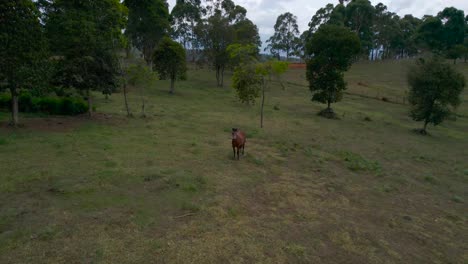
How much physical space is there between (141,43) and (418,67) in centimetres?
4060

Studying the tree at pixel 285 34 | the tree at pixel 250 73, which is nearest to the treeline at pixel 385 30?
the tree at pixel 285 34

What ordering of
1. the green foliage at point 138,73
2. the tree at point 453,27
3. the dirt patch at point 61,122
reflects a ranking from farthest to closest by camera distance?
the tree at point 453,27
the green foliage at point 138,73
the dirt patch at point 61,122

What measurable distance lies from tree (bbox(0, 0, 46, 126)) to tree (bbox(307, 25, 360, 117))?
70.8ft

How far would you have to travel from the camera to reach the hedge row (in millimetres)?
18094

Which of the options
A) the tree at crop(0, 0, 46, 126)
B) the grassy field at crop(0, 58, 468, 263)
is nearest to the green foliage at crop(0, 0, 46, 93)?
the tree at crop(0, 0, 46, 126)

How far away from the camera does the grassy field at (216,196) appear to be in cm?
642

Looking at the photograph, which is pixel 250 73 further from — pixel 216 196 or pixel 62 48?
pixel 216 196

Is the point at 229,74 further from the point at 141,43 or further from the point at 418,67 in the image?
the point at 418,67

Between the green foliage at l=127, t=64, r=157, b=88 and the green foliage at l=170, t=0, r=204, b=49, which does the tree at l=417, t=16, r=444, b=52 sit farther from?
the green foliage at l=127, t=64, r=157, b=88

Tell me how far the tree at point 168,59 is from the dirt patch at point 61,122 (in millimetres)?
15304

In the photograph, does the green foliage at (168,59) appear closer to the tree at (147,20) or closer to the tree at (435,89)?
the tree at (147,20)

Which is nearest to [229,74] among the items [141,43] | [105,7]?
[141,43]

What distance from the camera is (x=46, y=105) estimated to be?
18484 mm

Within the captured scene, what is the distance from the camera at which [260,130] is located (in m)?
19.8
